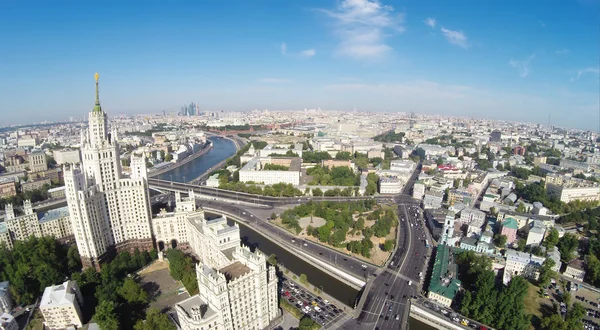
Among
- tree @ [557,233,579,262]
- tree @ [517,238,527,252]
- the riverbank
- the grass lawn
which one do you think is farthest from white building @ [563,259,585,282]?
the riverbank

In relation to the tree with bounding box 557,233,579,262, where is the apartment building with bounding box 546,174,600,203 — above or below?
above

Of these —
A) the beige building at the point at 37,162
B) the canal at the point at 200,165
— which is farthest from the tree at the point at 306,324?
the beige building at the point at 37,162

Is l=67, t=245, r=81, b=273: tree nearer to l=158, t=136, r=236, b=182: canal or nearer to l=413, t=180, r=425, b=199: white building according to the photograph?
l=158, t=136, r=236, b=182: canal

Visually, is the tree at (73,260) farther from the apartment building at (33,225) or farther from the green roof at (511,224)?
the green roof at (511,224)

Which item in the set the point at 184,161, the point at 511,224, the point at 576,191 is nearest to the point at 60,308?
the point at 511,224

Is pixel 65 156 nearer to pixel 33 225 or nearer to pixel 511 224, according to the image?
pixel 33 225

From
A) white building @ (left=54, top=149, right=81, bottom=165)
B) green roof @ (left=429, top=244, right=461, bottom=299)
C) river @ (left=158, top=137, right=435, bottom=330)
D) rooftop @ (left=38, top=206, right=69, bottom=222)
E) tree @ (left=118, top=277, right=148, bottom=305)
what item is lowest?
river @ (left=158, top=137, right=435, bottom=330)
